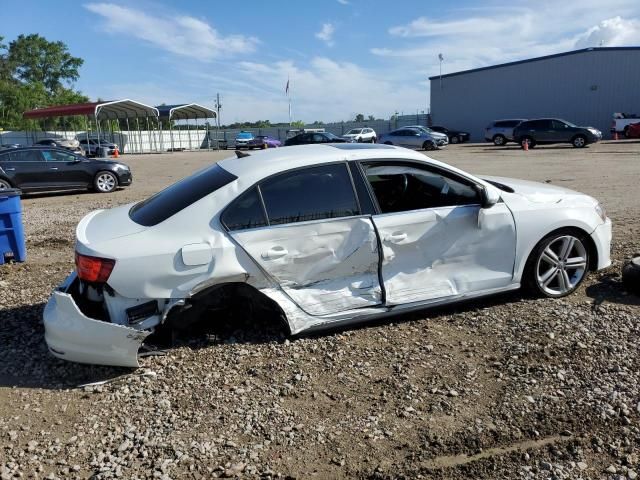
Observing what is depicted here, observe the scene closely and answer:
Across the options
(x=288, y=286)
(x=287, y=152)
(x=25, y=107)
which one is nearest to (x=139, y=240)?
(x=288, y=286)

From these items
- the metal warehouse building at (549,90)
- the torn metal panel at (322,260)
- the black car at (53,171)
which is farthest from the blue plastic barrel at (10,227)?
the metal warehouse building at (549,90)

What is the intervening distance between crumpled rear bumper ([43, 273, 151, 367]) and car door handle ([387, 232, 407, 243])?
194cm

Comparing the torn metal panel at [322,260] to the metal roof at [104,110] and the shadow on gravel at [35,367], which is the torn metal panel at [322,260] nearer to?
the shadow on gravel at [35,367]

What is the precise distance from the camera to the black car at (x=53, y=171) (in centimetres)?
1446

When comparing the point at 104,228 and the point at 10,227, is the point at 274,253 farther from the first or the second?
the point at 10,227

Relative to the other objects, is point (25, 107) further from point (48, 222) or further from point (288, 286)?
point (288, 286)

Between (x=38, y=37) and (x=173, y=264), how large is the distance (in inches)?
3991

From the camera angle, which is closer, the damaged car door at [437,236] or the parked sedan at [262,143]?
the damaged car door at [437,236]

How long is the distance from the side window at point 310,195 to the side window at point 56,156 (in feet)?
42.6

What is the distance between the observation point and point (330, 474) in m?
2.77

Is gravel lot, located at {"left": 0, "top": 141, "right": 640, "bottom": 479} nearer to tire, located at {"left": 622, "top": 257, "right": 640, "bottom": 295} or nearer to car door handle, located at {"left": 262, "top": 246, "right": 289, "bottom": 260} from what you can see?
tire, located at {"left": 622, "top": 257, "right": 640, "bottom": 295}

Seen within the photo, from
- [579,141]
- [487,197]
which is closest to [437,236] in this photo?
[487,197]

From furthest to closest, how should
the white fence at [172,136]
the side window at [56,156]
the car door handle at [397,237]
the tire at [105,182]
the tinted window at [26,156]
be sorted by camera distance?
the white fence at [172,136] < the tire at [105,182] < the side window at [56,156] < the tinted window at [26,156] < the car door handle at [397,237]

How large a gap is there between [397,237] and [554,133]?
30500 millimetres
